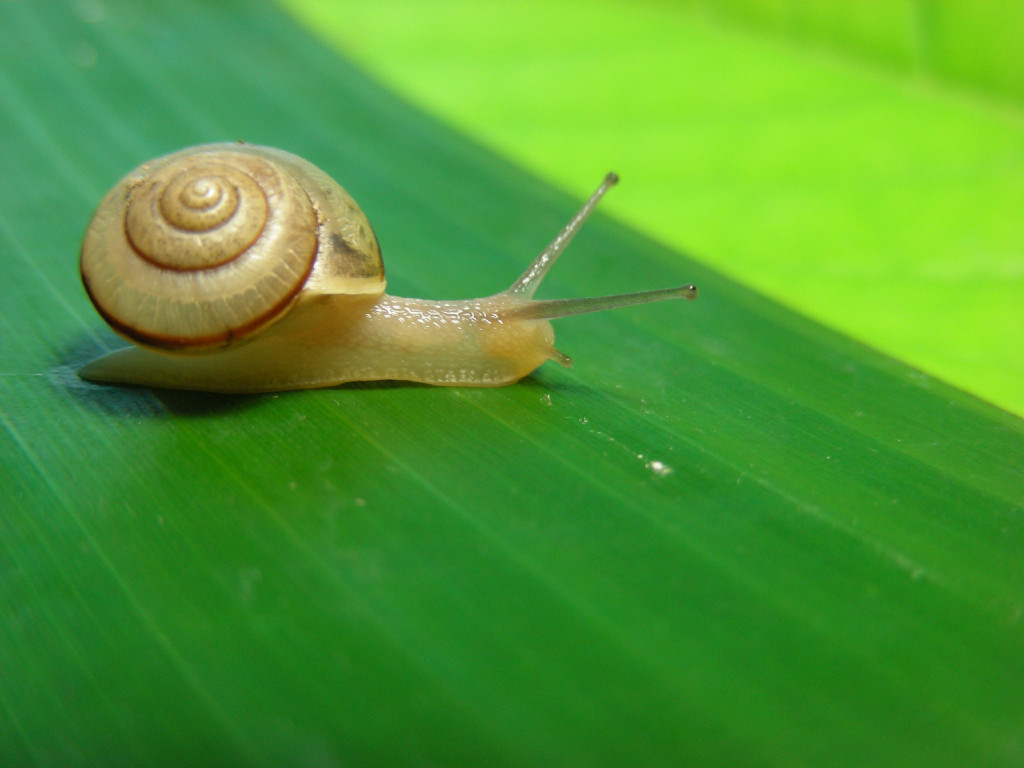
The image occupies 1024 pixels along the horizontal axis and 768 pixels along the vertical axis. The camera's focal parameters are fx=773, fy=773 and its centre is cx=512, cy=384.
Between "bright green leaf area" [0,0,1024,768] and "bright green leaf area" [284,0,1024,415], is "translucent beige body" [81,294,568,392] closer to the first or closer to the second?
"bright green leaf area" [0,0,1024,768]

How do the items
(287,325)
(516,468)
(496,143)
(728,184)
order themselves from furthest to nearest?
(496,143) < (728,184) < (287,325) < (516,468)

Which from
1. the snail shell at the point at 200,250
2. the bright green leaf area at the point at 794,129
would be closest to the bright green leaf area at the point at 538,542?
the bright green leaf area at the point at 794,129

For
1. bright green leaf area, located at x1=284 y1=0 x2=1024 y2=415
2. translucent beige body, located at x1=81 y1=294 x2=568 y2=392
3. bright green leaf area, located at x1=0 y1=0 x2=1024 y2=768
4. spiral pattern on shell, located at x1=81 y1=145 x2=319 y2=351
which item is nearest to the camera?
bright green leaf area, located at x1=0 y1=0 x2=1024 y2=768

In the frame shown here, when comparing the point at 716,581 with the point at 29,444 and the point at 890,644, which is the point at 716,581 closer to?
the point at 890,644

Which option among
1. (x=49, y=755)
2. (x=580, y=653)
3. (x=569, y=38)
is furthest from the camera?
(x=569, y=38)

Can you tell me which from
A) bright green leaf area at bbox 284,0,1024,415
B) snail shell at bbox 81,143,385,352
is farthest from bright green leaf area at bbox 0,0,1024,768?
snail shell at bbox 81,143,385,352

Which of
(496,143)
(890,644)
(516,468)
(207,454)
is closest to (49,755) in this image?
(207,454)

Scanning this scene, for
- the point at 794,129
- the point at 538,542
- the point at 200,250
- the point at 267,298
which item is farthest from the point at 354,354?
the point at 794,129
